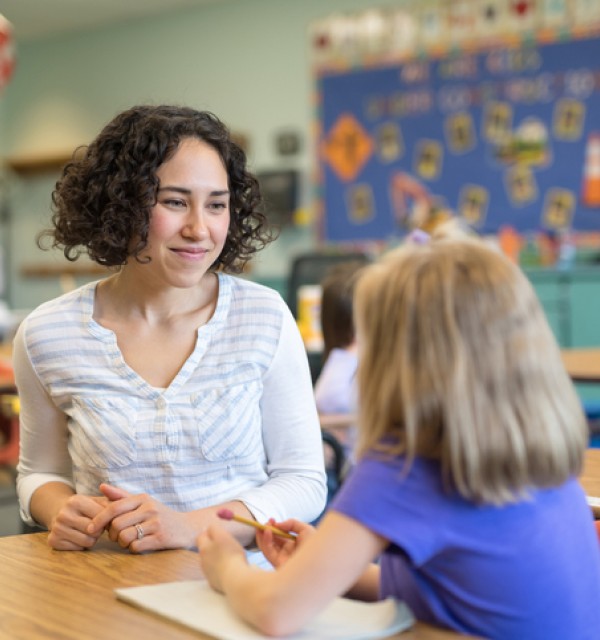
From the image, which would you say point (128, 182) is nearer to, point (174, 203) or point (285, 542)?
point (174, 203)

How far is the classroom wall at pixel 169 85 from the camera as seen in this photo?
7359 mm

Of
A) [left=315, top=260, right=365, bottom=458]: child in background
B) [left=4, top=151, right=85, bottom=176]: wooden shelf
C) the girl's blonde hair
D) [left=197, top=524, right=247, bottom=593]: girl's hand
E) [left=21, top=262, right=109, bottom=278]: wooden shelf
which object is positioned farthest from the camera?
[left=4, top=151, right=85, bottom=176]: wooden shelf

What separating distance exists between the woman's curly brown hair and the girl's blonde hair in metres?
0.65

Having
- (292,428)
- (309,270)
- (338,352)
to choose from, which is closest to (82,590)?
(292,428)

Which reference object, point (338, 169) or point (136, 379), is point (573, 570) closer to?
point (136, 379)

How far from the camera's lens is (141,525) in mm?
1291

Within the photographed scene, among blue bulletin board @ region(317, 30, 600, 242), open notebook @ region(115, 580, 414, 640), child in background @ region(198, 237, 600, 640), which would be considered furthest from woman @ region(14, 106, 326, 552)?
blue bulletin board @ region(317, 30, 600, 242)

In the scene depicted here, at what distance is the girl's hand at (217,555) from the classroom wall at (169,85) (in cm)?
557

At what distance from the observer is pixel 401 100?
6852 millimetres

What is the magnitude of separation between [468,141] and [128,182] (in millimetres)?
5291

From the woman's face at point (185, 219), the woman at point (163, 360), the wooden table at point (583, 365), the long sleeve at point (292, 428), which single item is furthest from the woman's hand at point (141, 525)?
the wooden table at point (583, 365)

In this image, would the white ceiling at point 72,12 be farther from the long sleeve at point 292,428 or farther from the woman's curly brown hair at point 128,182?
the long sleeve at point 292,428

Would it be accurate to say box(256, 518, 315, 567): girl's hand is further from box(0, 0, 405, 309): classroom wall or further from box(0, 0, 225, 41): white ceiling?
box(0, 0, 225, 41): white ceiling

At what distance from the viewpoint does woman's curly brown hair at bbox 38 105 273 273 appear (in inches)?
60.7
